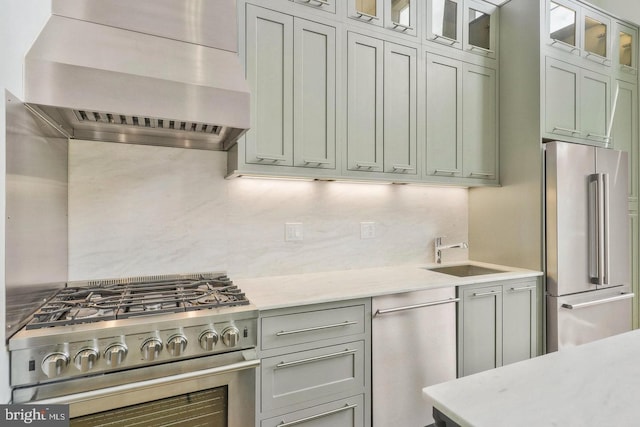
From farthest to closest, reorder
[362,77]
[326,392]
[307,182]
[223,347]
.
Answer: [307,182], [362,77], [326,392], [223,347]

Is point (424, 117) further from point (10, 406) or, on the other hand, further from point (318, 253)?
point (10, 406)

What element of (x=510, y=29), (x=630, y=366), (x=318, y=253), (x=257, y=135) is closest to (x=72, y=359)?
(x=257, y=135)

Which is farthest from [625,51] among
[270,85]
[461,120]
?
[270,85]

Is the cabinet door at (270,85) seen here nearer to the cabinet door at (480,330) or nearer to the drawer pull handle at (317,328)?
the drawer pull handle at (317,328)

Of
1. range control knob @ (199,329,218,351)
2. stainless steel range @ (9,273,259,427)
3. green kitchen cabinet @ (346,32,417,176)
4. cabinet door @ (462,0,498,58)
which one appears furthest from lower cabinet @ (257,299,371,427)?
cabinet door @ (462,0,498,58)

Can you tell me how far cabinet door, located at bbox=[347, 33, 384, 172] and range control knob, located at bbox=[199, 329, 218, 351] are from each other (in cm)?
123

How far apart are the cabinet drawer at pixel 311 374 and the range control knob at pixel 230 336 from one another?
238mm

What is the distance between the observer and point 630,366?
0.96m

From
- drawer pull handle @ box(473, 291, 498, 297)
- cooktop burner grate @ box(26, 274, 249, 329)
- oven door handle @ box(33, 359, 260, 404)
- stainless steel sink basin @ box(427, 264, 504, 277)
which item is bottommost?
oven door handle @ box(33, 359, 260, 404)

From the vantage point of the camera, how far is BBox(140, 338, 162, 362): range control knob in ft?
4.16

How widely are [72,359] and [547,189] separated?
2.85m

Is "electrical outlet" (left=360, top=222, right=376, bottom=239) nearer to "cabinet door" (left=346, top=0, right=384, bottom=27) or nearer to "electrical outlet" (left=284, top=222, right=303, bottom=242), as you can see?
"electrical outlet" (left=284, top=222, right=303, bottom=242)

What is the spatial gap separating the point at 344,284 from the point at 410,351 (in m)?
0.52

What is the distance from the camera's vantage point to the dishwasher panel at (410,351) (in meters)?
1.86
